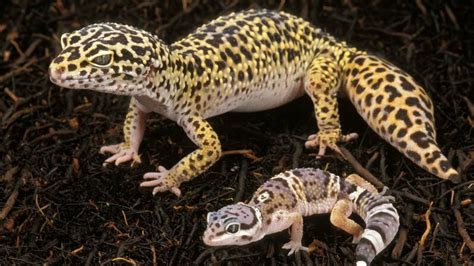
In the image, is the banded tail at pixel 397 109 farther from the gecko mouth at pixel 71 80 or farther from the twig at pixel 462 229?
the gecko mouth at pixel 71 80

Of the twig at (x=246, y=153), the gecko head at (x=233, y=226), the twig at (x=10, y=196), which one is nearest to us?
the gecko head at (x=233, y=226)

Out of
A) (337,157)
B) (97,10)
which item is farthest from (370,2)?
(97,10)

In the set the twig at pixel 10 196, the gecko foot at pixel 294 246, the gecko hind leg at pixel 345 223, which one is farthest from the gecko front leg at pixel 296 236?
the twig at pixel 10 196

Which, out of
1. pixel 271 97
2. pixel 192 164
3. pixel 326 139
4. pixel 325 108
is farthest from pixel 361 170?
pixel 192 164

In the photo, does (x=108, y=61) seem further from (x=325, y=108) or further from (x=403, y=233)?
(x=403, y=233)

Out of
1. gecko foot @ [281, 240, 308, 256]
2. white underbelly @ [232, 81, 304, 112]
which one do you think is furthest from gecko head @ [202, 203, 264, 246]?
white underbelly @ [232, 81, 304, 112]

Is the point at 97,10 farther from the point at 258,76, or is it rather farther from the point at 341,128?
the point at 341,128
